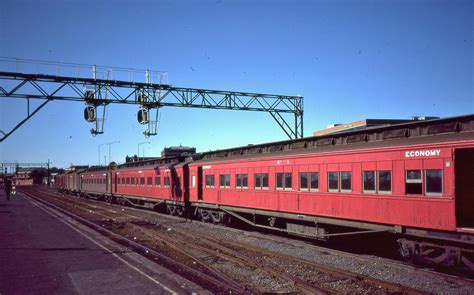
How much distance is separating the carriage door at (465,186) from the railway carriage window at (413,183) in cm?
89

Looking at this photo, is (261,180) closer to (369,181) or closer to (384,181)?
(369,181)

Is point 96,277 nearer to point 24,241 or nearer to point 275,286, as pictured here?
point 275,286

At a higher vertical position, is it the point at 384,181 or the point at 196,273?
the point at 384,181

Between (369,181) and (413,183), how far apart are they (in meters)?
1.50

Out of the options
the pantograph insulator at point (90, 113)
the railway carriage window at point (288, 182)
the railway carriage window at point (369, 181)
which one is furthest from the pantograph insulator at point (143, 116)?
the railway carriage window at point (369, 181)

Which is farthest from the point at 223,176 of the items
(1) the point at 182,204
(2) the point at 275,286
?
(2) the point at 275,286

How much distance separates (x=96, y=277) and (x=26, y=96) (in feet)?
38.3

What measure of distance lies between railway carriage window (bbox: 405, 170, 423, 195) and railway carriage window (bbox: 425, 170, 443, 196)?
0.66 feet

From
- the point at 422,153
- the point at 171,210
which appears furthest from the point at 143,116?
the point at 422,153

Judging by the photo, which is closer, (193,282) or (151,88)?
(193,282)

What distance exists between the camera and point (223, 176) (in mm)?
19984

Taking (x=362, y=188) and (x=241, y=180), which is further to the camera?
(x=241, y=180)

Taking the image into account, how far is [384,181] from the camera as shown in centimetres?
1116

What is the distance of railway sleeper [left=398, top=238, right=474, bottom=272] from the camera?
926 centimetres
